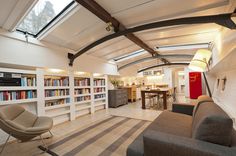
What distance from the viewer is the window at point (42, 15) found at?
8.47 ft

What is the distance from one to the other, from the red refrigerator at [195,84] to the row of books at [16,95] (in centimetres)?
834

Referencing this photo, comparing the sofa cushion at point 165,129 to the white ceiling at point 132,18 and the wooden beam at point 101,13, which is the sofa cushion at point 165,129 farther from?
the wooden beam at point 101,13

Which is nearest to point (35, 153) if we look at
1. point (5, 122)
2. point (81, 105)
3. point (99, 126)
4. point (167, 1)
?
point (5, 122)

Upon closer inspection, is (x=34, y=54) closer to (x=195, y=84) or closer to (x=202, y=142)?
(x=202, y=142)

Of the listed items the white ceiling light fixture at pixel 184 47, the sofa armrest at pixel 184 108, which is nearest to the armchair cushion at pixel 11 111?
the sofa armrest at pixel 184 108

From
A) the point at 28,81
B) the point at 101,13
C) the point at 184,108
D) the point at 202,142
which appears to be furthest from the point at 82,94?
the point at 202,142

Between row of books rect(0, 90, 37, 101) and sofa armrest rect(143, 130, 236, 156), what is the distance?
3.16 m

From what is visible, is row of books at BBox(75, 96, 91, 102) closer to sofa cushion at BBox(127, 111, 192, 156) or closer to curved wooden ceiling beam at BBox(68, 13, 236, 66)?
curved wooden ceiling beam at BBox(68, 13, 236, 66)

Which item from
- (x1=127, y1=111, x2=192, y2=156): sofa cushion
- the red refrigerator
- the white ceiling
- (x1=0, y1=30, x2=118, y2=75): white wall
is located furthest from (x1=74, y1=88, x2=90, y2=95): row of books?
the red refrigerator

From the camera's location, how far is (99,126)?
3549 mm

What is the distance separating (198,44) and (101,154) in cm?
498

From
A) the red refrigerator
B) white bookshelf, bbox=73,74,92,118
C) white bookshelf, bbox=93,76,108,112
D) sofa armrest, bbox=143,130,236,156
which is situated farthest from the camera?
the red refrigerator

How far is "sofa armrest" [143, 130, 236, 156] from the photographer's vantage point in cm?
106

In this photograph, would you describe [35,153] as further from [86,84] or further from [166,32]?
[166,32]
